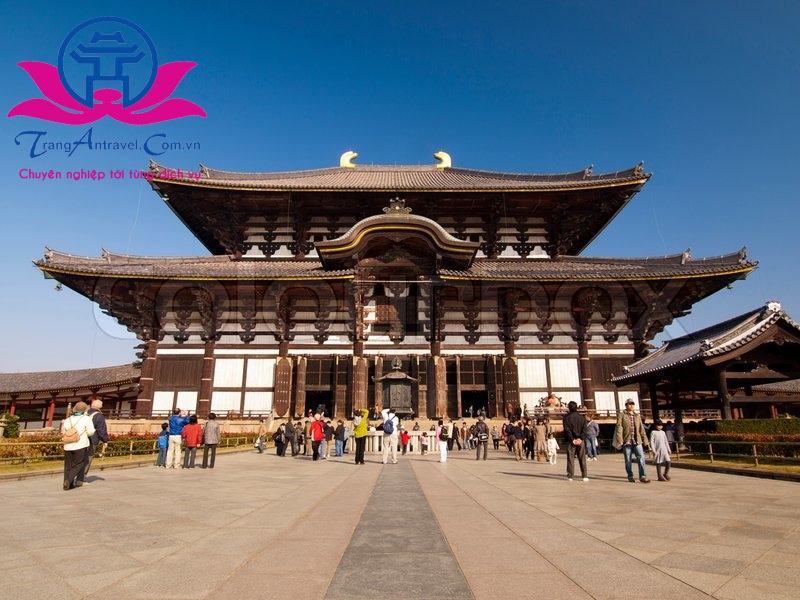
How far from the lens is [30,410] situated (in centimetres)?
3609

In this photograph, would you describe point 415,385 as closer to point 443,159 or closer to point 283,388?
point 283,388

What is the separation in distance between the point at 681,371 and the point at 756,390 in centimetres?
1966

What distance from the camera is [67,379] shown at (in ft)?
114

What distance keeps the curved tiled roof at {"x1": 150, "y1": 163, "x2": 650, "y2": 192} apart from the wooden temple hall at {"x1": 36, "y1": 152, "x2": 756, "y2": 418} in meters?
0.17

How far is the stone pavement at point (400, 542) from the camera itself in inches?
130

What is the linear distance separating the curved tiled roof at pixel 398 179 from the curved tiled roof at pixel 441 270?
423cm

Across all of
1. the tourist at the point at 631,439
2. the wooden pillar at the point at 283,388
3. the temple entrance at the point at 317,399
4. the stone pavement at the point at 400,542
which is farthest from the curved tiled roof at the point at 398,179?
the stone pavement at the point at 400,542

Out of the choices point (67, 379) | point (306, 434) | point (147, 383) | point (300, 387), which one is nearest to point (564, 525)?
point (306, 434)

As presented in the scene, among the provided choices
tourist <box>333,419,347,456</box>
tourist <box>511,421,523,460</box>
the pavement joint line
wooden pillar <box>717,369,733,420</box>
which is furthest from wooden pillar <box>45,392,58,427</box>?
wooden pillar <box>717,369,733,420</box>

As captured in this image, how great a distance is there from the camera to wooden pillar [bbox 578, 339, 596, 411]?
22844 mm

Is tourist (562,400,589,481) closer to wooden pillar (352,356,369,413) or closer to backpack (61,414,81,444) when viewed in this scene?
backpack (61,414,81,444)

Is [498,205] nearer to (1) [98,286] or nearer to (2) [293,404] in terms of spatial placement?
(2) [293,404]

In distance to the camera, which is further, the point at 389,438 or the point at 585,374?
the point at 585,374

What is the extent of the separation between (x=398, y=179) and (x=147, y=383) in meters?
19.4
